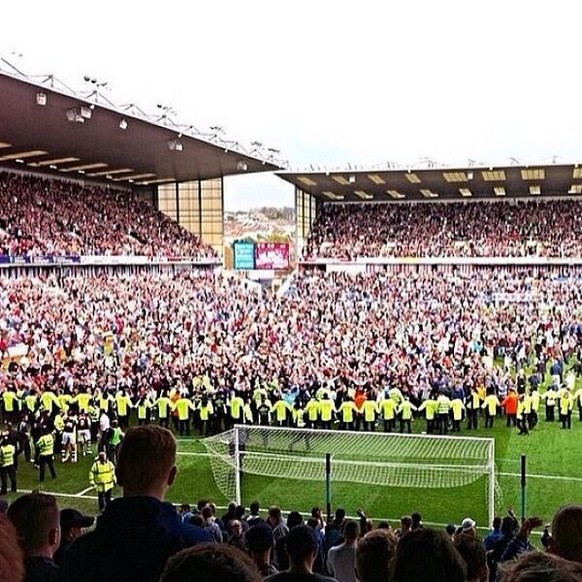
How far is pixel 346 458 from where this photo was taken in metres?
14.8

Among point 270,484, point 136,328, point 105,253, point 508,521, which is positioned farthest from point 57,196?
point 508,521

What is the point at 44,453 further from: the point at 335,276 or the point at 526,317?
the point at 335,276

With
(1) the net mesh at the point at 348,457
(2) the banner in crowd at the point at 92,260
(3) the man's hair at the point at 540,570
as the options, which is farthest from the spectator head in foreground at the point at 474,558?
(2) the banner in crowd at the point at 92,260

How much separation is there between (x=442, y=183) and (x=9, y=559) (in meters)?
43.8

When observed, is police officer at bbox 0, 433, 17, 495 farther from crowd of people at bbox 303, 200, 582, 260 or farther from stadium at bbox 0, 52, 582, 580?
crowd of people at bbox 303, 200, 582, 260

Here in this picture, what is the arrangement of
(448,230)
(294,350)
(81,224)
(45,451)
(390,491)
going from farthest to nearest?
(448,230)
(81,224)
(294,350)
(45,451)
(390,491)

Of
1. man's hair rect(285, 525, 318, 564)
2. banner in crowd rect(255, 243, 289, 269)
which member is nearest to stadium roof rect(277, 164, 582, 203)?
banner in crowd rect(255, 243, 289, 269)

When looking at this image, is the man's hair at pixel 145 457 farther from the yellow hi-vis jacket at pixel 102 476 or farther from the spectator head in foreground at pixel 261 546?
the yellow hi-vis jacket at pixel 102 476

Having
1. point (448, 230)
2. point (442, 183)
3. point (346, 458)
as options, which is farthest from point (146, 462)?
point (448, 230)

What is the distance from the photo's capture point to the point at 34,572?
A: 9.34ft

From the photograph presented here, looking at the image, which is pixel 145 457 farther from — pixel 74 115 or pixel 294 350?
pixel 74 115

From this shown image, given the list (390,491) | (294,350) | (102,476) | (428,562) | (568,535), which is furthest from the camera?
(294,350)

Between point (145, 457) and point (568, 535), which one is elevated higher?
point (145, 457)

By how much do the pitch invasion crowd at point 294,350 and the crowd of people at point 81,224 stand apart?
73.7 inches
